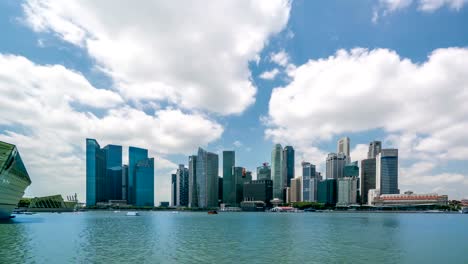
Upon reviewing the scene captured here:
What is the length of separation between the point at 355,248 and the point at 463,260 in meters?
17.2

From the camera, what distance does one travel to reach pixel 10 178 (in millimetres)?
115625

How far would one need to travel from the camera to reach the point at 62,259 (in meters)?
49.9

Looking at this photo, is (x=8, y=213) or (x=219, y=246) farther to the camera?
(x=8, y=213)

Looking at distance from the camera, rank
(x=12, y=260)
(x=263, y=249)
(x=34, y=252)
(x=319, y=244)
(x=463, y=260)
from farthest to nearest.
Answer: (x=319, y=244) < (x=263, y=249) < (x=34, y=252) < (x=463, y=260) < (x=12, y=260)

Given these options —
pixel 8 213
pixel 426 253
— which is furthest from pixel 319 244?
pixel 8 213

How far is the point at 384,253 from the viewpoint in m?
56.3

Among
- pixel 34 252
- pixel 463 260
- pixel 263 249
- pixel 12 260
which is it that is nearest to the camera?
pixel 12 260

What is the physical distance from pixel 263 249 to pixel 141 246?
2447cm

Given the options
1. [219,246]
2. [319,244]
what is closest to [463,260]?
[319,244]

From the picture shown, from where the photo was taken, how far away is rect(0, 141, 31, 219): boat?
10938 cm

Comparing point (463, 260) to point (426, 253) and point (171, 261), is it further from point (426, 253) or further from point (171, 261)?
point (171, 261)

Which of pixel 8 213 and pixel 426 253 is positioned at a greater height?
pixel 426 253

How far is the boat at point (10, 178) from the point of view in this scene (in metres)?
109

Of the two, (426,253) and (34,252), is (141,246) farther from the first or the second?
(426,253)
